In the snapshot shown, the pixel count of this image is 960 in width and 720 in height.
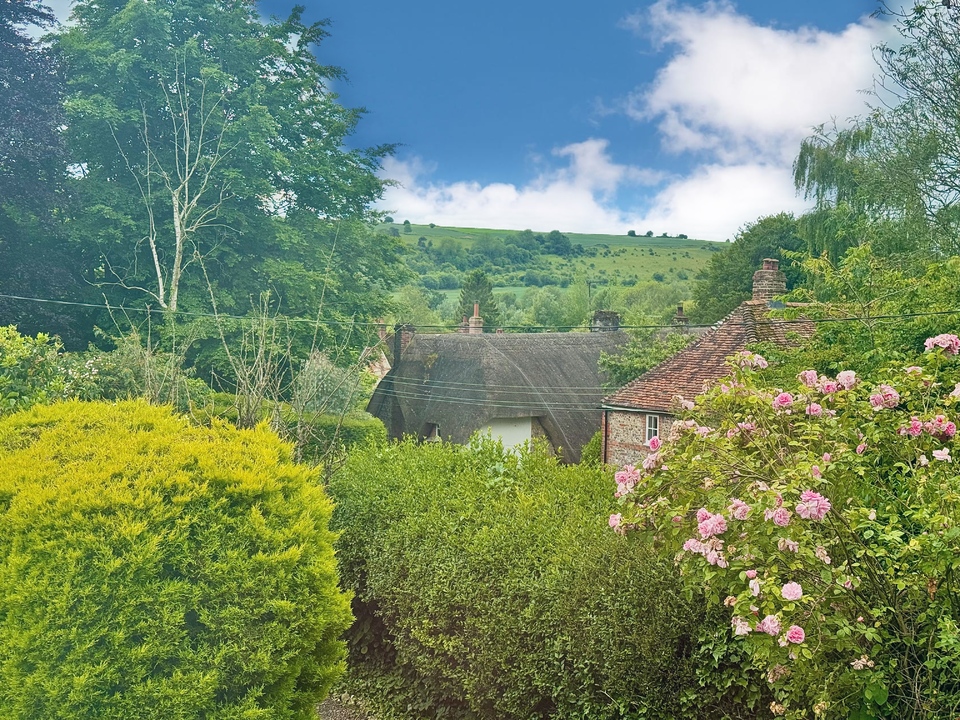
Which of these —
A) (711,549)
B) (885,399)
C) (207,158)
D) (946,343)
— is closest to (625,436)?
(946,343)

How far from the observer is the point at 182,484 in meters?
3.49

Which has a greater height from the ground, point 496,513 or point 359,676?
point 496,513

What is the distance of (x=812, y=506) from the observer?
9.33 ft

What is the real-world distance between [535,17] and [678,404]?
15.7 m

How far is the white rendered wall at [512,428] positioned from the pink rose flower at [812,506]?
1864cm

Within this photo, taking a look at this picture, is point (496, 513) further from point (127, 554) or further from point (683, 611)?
Answer: point (127, 554)

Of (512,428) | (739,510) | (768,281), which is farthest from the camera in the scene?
(512,428)

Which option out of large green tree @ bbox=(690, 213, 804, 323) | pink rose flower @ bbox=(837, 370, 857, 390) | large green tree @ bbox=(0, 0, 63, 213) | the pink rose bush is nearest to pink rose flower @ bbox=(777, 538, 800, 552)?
the pink rose bush

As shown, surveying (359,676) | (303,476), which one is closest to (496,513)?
(303,476)

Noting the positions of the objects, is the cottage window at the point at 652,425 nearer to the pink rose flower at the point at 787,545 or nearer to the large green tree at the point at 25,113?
the pink rose flower at the point at 787,545

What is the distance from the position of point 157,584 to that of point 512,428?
62.0 feet

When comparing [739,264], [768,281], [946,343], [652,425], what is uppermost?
[739,264]

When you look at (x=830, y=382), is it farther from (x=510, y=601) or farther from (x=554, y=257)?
(x=554, y=257)

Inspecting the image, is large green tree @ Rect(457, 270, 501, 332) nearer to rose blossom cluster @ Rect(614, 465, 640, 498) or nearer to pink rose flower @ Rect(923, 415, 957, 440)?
rose blossom cluster @ Rect(614, 465, 640, 498)
